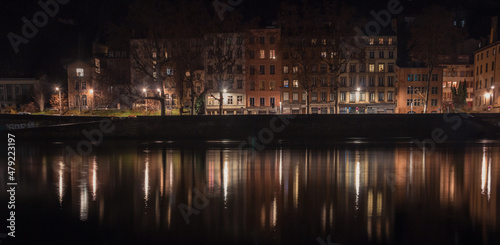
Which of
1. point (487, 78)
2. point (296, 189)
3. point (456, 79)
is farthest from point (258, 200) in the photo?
point (456, 79)

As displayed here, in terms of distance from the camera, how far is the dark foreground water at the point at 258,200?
554 inches

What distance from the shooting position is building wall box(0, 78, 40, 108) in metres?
102

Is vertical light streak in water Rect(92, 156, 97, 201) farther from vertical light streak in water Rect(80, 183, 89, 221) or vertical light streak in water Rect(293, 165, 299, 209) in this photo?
vertical light streak in water Rect(293, 165, 299, 209)

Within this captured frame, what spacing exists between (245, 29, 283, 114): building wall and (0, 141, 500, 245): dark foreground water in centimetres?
5354

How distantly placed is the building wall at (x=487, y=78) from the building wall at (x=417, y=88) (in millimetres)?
6817

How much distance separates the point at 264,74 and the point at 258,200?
69075 millimetres

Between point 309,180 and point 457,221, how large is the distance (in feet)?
29.1

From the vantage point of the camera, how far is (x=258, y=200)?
18.5 metres

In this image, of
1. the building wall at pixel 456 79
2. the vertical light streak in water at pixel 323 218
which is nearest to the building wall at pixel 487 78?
the building wall at pixel 456 79

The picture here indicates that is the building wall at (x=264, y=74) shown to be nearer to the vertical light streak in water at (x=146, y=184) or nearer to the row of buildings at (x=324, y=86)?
the row of buildings at (x=324, y=86)

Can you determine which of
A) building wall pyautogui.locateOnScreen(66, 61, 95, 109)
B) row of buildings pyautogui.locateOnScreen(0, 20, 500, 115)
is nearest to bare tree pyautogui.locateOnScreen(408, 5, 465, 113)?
row of buildings pyautogui.locateOnScreen(0, 20, 500, 115)

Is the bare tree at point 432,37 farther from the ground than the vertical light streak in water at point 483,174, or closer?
farther from the ground

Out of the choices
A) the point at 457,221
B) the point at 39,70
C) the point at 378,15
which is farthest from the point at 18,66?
the point at 457,221

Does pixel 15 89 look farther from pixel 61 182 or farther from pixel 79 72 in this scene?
pixel 61 182
